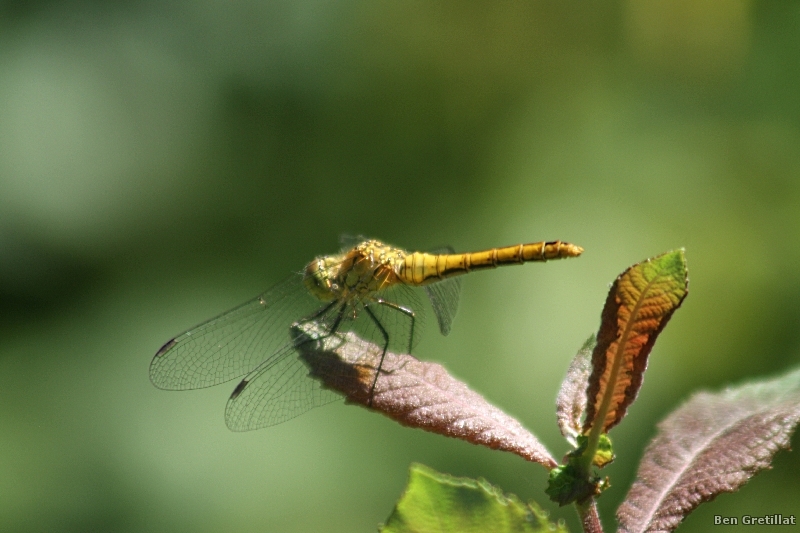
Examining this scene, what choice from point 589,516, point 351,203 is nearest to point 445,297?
point 351,203

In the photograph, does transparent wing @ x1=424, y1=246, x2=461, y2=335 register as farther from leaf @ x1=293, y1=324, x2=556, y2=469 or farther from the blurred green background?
leaf @ x1=293, y1=324, x2=556, y2=469

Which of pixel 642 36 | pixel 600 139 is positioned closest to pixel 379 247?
pixel 600 139

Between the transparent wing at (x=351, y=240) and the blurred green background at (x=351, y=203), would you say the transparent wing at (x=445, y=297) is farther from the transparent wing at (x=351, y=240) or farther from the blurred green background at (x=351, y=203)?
the blurred green background at (x=351, y=203)

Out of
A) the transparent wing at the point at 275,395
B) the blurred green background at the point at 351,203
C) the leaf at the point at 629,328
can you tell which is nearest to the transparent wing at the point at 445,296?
the transparent wing at the point at 275,395

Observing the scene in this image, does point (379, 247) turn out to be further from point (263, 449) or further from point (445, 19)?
point (445, 19)

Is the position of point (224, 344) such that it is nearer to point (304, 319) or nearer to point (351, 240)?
point (304, 319)
